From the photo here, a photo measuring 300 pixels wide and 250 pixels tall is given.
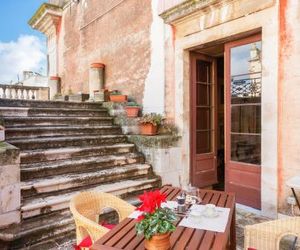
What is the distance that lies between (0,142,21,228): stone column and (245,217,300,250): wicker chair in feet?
7.96

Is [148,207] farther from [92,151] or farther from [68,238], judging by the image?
[92,151]

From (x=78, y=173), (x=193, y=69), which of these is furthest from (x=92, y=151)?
(x=193, y=69)

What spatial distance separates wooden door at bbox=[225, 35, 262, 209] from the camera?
3805 millimetres

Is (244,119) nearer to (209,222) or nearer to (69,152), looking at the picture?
(209,222)

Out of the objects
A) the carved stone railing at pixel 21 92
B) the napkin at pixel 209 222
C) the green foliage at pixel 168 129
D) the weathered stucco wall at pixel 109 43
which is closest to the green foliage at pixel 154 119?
the green foliage at pixel 168 129

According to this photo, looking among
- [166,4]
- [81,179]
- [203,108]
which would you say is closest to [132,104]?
[203,108]

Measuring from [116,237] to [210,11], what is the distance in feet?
12.3

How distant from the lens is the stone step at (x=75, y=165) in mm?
3604

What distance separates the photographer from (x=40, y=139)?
14.0 feet

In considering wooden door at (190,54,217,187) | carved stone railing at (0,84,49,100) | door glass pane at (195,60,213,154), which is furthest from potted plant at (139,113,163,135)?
carved stone railing at (0,84,49,100)

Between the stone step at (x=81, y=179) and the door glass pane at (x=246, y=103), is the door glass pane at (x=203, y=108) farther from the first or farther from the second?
the stone step at (x=81, y=179)

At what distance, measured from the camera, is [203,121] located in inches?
202

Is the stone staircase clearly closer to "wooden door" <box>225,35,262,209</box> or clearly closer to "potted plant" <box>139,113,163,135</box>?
"potted plant" <box>139,113,163,135</box>

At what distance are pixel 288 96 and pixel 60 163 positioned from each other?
11.0 ft
